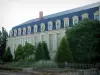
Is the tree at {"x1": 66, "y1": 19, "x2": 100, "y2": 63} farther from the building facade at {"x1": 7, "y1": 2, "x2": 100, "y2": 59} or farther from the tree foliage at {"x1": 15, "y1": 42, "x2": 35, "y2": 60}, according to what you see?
the tree foliage at {"x1": 15, "y1": 42, "x2": 35, "y2": 60}

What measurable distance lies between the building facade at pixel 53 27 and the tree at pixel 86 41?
473 centimetres

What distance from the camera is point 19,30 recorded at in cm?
5556

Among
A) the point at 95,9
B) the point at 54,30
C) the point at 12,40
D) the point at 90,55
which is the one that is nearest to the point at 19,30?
the point at 12,40

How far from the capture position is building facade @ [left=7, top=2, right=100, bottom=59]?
37.6 metres

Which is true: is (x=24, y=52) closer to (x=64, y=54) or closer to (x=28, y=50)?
(x=28, y=50)

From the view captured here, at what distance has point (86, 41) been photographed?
30609 millimetres

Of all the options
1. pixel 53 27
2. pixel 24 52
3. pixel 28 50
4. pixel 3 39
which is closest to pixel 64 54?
pixel 28 50

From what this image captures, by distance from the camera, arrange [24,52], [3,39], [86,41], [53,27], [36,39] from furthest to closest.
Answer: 1. [3,39]
2. [36,39]
3. [53,27]
4. [24,52]
5. [86,41]

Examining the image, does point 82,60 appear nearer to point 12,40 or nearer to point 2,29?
point 12,40

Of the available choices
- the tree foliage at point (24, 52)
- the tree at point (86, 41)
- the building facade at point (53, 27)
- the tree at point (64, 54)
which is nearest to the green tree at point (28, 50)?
the tree foliage at point (24, 52)

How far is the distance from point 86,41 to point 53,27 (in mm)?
14662

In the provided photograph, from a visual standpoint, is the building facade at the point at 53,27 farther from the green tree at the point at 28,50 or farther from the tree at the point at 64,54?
the tree at the point at 64,54

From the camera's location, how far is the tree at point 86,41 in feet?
99.3

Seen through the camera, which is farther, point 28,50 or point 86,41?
point 28,50
